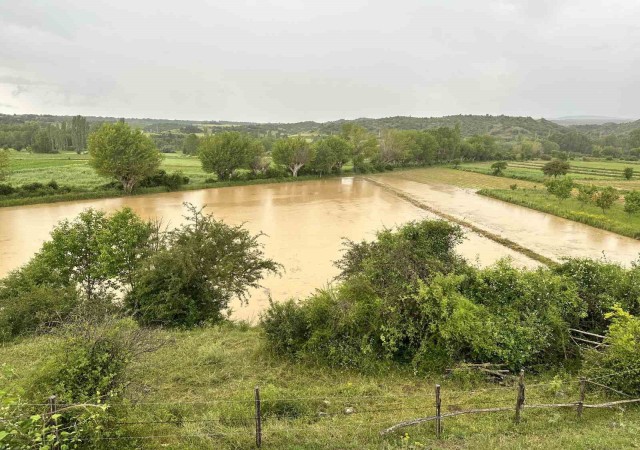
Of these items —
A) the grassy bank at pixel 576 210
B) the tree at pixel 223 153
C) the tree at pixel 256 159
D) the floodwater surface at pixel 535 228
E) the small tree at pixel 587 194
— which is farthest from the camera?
the tree at pixel 256 159

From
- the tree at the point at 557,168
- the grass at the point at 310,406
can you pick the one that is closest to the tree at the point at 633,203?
the tree at the point at 557,168

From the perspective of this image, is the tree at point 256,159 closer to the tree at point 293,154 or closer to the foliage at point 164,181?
the tree at point 293,154

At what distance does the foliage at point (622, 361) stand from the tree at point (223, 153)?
4233cm

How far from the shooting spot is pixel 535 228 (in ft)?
86.6

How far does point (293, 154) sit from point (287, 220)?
2349 centimetres

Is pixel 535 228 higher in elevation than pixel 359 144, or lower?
lower

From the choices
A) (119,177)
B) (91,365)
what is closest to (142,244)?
(91,365)

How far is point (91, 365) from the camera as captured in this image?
18.8ft

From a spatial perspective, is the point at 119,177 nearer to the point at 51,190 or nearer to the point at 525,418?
the point at 51,190

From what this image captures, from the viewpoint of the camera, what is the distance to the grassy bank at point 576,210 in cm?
2509

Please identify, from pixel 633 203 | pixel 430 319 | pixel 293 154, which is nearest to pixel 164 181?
pixel 293 154

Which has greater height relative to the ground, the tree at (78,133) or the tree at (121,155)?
the tree at (78,133)

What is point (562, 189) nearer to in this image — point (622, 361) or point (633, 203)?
point (633, 203)

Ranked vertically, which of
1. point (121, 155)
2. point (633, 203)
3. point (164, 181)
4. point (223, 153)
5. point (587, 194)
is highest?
point (223, 153)
